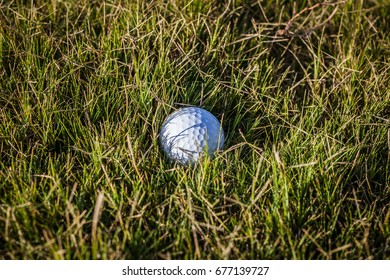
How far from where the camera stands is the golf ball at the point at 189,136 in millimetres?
2191

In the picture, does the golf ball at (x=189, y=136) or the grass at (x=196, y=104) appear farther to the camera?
the golf ball at (x=189, y=136)

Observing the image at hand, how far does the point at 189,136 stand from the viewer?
7.24 feet

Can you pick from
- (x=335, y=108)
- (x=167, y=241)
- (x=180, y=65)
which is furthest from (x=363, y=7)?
(x=167, y=241)

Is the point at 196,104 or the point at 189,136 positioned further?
the point at 196,104

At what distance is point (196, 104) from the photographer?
8.22ft

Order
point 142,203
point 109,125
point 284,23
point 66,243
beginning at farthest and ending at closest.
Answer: point 284,23 → point 109,125 → point 142,203 → point 66,243

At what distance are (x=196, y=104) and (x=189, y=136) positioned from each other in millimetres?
337

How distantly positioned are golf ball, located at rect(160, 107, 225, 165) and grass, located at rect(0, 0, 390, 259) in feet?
0.17

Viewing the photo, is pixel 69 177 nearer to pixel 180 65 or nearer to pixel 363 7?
pixel 180 65

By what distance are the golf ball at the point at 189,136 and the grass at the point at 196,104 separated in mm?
51

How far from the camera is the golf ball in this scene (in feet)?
7.19

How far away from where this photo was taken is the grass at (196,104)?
1932mm

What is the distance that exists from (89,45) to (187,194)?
3.34 ft

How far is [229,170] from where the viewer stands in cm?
217
